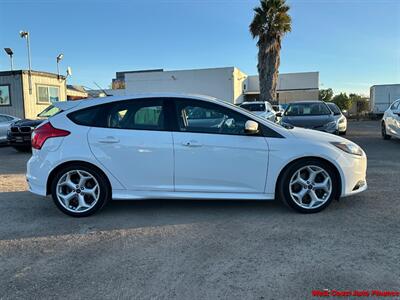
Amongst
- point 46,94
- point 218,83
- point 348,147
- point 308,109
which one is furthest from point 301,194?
point 218,83

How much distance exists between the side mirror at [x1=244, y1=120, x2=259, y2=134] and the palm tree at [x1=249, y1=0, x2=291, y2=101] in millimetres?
23982

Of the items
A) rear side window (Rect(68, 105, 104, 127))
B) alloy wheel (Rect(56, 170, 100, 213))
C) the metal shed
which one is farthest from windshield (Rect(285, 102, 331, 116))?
the metal shed

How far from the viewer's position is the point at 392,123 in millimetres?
12234

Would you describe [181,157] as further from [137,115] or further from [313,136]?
[313,136]

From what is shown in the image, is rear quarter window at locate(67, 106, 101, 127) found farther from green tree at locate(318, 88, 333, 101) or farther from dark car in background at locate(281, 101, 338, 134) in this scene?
green tree at locate(318, 88, 333, 101)

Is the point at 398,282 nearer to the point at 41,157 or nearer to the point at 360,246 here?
the point at 360,246

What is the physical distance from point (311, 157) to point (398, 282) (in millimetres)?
1969

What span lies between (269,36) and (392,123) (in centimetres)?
1714

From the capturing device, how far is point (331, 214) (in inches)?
188

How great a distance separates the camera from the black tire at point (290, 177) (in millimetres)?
4727

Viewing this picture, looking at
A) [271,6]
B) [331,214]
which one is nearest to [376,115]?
[271,6]

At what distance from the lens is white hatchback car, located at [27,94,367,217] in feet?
15.4

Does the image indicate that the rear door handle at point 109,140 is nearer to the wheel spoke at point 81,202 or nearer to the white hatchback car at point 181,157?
the white hatchback car at point 181,157

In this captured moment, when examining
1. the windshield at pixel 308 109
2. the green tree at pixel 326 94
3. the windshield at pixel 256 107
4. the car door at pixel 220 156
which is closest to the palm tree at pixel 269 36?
the windshield at pixel 256 107
